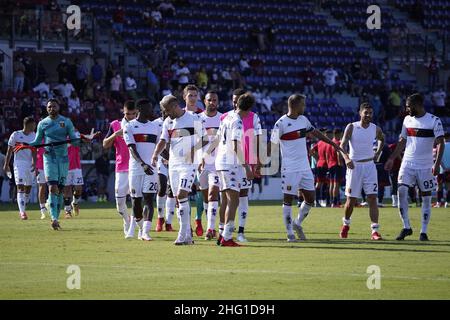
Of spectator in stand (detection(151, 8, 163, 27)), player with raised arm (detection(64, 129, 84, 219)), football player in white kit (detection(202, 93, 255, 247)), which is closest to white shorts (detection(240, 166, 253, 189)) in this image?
football player in white kit (detection(202, 93, 255, 247))

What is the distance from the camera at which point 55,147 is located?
24.8 m

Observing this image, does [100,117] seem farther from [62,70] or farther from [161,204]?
[161,204]

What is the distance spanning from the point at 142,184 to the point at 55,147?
12.7 ft

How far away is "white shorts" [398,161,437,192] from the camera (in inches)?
844

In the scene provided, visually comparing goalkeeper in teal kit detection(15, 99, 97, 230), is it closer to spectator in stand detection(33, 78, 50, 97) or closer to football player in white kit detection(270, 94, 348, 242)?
football player in white kit detection(270, 94, 348, 242)

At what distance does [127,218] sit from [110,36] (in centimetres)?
2659

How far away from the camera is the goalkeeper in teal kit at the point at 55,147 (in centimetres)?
2438

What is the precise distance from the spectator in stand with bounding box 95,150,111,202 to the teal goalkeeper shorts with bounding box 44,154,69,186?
16.9 m

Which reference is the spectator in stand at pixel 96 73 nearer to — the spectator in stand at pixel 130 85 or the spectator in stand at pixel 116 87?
the spectator in stand at pixel 116 87

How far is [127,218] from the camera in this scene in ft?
74.3

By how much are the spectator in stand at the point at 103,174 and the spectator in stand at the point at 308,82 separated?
46.4ft
